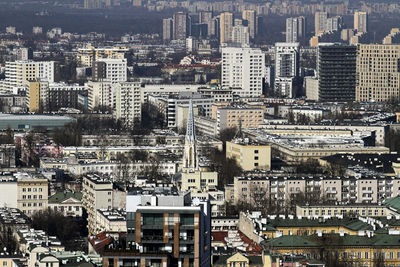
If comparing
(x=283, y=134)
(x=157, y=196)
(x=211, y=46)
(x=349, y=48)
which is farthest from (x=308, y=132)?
(x=211, y=46)

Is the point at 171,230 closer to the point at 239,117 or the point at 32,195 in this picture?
the point at 32,195

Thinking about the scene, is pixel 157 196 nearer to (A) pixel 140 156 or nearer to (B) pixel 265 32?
(A) pixel 140 156

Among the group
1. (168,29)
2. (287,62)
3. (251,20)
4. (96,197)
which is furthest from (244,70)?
(251,20)

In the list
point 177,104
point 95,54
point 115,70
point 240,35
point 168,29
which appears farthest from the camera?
point 168,29

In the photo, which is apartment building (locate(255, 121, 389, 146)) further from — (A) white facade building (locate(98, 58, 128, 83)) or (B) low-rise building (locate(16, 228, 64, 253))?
(B) low-rise building (locate(16, 228, 64, 253))

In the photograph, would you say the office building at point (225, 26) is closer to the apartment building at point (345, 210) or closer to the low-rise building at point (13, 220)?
the low-rise building at point (13, 220)

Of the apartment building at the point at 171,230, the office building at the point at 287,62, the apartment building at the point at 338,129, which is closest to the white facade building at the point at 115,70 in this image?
the office building at the point at 287,62

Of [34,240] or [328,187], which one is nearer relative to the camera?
[34,240]

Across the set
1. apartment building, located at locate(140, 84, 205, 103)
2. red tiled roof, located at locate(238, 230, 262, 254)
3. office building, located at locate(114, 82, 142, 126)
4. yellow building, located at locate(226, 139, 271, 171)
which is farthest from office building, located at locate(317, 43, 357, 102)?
red tiled roof, located at locate(238, 230, 262, 254)
